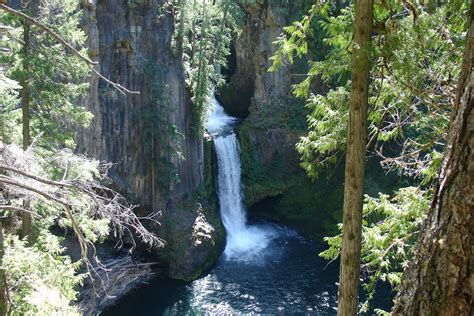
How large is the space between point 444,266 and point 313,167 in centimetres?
335

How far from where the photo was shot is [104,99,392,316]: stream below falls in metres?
16.9

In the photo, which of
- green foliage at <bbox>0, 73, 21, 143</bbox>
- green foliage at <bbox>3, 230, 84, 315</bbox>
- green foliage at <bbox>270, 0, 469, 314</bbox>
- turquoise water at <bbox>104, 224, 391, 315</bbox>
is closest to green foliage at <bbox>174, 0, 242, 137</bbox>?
turquoise water at <bbox>104, 224, 391, 315</bbox>

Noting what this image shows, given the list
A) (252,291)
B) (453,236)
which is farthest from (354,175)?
(252,291)

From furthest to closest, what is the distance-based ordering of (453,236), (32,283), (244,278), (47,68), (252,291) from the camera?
(244,278), (252,291), (47,68), (32,283), (453,236)

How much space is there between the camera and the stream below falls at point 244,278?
1689 centimetres

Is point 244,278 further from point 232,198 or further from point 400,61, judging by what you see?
point 400,61

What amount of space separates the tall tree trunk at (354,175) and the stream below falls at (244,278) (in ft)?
38.6

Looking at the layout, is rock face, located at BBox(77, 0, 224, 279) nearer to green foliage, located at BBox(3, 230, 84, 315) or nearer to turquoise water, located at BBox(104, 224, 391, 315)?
turquoise water, located at BBox(104, 224, 391, 315)

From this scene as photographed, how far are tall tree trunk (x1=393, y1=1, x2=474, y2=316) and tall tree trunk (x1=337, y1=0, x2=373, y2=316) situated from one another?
2.21m

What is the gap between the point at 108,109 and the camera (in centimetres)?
1645

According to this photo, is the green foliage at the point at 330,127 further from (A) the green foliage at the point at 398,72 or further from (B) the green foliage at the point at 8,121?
(B) the green foliage at the point at 8,121

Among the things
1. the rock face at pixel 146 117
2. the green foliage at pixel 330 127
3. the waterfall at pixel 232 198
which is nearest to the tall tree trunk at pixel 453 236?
the green foliage at pixel 330 127

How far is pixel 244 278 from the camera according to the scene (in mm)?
18875

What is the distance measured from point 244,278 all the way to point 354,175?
14234 millimetres
